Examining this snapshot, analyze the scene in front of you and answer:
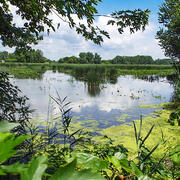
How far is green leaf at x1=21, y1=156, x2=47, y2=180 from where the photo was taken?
9.2 inches

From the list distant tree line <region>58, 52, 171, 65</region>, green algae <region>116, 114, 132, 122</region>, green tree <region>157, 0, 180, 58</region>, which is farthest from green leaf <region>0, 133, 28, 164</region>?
distant tree line <region>58, 52, 171, 65</region>

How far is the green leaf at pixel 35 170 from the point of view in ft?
0.77

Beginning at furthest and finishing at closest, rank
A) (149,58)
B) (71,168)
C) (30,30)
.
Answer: (149,58), (30,30), (71,168)

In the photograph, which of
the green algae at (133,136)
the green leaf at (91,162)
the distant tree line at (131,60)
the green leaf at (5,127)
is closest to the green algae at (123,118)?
the green algae at (133,136)

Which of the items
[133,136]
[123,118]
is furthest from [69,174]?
[123,118]

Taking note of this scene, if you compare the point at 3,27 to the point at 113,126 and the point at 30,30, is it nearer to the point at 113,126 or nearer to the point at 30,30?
the point at 30,30

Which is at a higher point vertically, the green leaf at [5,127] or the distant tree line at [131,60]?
the distant tree line at [131,60]

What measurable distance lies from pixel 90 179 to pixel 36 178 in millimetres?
78

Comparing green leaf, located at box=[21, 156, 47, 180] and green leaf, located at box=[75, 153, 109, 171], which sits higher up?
green leaf, located at box=[21, 156, 47, 180]

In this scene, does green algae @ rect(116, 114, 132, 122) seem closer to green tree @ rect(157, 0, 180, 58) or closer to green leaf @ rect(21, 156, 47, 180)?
green leaf @ rect(21, 156, 47, 180)

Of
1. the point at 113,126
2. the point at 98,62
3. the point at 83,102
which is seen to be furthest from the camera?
the point at 98,62

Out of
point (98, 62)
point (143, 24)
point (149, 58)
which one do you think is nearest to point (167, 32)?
point (143, 24)

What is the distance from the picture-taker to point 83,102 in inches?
371

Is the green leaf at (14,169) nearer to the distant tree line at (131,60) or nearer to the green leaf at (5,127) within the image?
the green leaf at (5,127)
